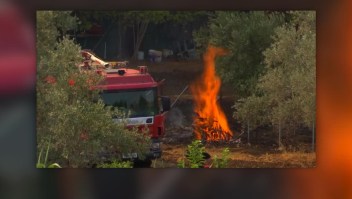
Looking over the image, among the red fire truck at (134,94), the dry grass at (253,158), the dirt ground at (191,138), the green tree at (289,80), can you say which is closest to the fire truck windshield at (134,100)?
the red fire truck at (134,94)

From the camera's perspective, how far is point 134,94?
9578 mm

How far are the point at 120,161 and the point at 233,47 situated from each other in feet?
4.74

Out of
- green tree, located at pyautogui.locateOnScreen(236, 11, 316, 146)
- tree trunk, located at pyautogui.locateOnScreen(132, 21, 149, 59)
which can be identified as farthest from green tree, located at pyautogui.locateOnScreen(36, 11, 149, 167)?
green tree, located at pyautogui.locateOnScreen(236, 11, 316, 146)

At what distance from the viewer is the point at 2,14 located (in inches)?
375

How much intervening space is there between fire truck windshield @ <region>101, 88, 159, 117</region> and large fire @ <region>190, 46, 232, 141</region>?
388 mm

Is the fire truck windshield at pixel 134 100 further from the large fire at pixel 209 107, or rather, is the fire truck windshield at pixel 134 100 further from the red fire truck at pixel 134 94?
the large fire at pixel 209 107

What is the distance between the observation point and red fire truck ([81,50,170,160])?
955 cm

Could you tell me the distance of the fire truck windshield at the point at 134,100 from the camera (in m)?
9.55

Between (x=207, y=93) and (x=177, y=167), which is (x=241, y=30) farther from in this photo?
(x=177, y=167)

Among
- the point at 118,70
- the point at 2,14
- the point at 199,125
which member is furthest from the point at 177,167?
the point at 2,14

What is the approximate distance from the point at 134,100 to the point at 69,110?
0.59m

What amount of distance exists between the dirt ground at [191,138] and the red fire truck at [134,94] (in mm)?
66

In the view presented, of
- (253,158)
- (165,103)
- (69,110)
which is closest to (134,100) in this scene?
(165,103)

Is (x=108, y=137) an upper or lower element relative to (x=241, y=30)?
lower
